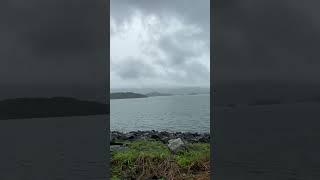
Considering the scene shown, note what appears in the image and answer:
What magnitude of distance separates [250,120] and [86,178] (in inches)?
340

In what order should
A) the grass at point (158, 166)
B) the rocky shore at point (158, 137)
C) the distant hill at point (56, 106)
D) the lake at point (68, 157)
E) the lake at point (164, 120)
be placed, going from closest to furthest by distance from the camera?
the distant hill at point (56, 106) → the lake at point (68, 157) → the grass at point (158, 166) → the rocky shore at point (158, 137) → the lake at point (164, 120)

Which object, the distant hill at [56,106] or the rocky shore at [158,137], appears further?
the rocky shore at [158,137]

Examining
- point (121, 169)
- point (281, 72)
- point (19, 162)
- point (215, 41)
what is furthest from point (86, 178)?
point (281, 72)

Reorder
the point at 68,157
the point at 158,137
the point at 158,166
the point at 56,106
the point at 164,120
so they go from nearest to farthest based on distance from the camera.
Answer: the point at 56,106 < the point at 158,166 < the point at 68,157 < the point at 158,137 < the point at 164,120

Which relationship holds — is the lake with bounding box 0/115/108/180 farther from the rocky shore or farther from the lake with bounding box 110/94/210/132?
the lake with bounding box 110/94/210/132

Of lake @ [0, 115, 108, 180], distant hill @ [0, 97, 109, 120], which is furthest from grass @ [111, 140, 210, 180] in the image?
distant hill @ [0, 97, 109, 120]

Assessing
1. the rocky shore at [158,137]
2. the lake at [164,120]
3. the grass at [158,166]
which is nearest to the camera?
the grass at [158,166]

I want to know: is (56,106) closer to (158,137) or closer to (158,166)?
(158,166)

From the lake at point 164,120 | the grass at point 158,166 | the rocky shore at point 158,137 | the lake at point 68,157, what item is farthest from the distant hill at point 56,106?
the lake at point 164,120

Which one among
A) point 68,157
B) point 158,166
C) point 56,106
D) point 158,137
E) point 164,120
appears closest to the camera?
point 56,106

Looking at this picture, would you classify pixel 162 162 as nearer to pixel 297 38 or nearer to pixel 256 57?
pixel 256 57

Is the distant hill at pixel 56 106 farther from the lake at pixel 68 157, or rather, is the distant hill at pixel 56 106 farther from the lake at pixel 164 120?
the lake at pixel 164 120

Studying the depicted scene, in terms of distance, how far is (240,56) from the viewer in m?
4.39

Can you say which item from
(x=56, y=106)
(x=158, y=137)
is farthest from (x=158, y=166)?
(x=158, y=137)
